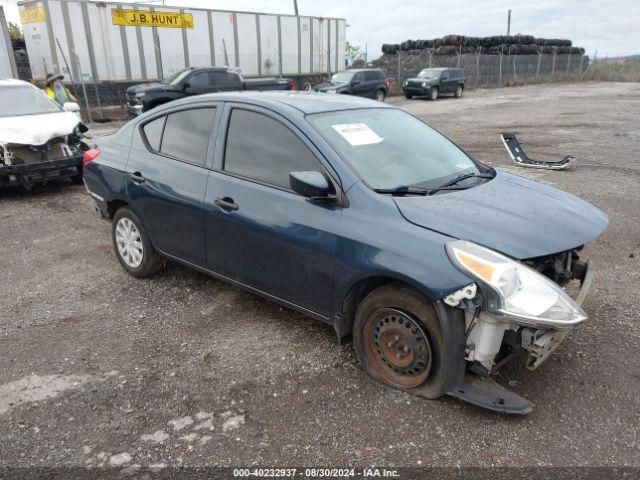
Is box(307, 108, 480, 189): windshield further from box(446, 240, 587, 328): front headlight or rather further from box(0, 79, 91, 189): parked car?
box(0, 79, 91, 189): parked car

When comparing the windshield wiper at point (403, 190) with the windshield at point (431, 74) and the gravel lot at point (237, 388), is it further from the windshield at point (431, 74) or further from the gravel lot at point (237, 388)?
the windshield at point (431, 74)

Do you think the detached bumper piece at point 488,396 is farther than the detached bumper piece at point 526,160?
No

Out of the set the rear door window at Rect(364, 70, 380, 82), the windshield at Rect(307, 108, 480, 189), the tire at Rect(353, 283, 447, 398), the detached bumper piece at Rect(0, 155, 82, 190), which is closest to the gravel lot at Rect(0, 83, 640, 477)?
the tire at Rect(353, 283, 447, 398)

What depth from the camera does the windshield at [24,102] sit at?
8.13m

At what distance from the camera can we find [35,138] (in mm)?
7465

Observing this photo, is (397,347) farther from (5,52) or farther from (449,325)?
(5,52)

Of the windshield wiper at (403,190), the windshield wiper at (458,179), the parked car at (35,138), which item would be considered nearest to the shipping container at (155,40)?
the parked car at (35,138)

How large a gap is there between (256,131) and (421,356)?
6.17 feet

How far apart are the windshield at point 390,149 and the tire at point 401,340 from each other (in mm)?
719

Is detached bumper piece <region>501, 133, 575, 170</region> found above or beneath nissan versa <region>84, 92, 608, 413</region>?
beneath

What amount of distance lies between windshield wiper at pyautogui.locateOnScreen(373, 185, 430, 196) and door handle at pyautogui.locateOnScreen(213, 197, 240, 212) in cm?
102

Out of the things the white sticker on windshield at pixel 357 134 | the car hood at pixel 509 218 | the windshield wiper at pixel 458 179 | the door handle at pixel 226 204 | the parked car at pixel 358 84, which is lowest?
the parked car at pixel 358 84

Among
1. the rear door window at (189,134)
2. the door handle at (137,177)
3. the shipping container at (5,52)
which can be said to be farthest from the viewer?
the shipping container at (5,52)

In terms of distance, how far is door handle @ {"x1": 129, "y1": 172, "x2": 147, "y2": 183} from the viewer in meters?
4.26
